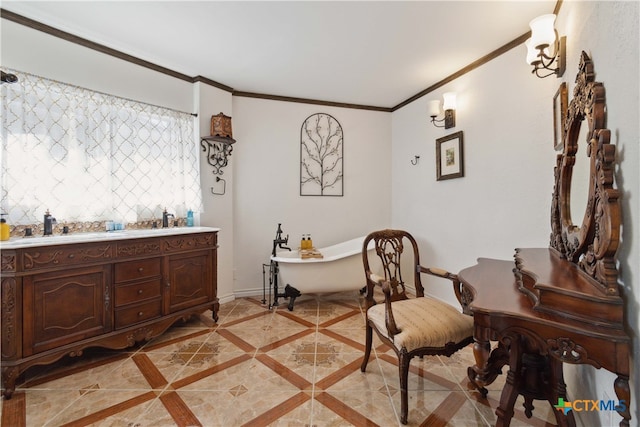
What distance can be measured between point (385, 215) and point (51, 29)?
4.03 meters

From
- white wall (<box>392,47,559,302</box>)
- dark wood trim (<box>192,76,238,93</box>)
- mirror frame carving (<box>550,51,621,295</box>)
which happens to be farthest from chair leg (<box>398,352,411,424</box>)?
dark wood trim (<box>192,76,238,93</box>)

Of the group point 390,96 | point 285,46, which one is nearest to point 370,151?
point 390,96

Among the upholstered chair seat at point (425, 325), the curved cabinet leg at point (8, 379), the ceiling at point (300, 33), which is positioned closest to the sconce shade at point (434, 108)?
the ceiling at point (300, 33)

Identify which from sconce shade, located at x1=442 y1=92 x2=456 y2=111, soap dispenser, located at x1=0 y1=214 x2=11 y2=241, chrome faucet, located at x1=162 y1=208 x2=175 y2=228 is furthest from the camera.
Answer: sconce shade, located at x1=442 y1=92 x2=456 y2=111

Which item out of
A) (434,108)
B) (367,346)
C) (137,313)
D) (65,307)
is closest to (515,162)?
(434,108)

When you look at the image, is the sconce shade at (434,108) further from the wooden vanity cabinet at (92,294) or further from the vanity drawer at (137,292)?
the vanity drawer at (137,292)

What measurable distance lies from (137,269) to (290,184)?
6.89 feet

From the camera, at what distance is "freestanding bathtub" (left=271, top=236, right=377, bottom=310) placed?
3.19 meters

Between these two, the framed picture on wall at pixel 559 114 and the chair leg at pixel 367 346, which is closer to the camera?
the framed picture on wall at pixel 559 114

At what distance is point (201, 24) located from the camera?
7.43 ft

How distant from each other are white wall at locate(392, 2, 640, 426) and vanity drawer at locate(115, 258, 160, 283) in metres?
2.85

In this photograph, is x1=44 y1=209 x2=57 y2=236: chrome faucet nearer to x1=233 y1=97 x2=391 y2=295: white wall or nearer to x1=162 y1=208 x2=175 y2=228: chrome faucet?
x1=162 y1=208 x2=175 y2=228: chrome faucet

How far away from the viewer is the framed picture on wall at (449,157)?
119 inches

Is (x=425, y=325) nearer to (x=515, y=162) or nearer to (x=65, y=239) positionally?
(x=515, y=162)
